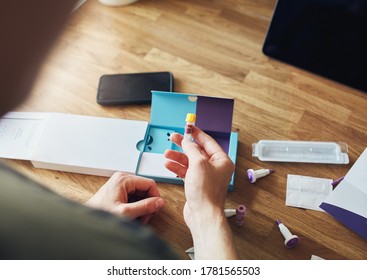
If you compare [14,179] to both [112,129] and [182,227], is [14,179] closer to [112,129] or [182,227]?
[182,227]

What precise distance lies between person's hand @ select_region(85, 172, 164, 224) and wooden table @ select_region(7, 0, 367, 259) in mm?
47

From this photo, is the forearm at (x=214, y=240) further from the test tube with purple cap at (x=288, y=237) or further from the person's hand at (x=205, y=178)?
the test tube with purple cap at (x=288, y=237)

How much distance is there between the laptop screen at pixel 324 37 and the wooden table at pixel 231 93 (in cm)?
4

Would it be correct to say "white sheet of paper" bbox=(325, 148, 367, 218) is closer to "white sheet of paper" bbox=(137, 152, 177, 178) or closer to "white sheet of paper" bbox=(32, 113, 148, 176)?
"white sheet of paper" bbox=(137, 152, 177, 178)

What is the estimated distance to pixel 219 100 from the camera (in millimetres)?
858

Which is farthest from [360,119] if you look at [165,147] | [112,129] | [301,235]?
[112,129]

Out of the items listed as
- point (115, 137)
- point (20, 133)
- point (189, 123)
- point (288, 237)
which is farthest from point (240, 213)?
point (20, 133)

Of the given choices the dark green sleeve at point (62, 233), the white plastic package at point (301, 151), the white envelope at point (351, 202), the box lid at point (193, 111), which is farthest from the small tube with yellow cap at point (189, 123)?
the dark green sleeve at point (62, 233)

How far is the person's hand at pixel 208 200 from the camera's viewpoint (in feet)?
2.04

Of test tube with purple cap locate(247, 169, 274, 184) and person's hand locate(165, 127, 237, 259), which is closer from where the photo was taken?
person's hand locate(165, 127, 237, 259)

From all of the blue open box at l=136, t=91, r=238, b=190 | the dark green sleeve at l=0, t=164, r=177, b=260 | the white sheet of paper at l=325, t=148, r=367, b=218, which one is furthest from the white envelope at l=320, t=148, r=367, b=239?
the dark green sleeve at l=0, t=164, r=177, b=260

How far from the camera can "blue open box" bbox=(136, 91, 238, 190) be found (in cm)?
86

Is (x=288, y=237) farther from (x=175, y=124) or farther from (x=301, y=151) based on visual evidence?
(x=175, y=124)

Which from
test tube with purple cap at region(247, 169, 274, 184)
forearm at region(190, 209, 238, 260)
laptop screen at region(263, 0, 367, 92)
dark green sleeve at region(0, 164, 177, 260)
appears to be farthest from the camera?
laptop screen at region(263, 0, 367, 92)
